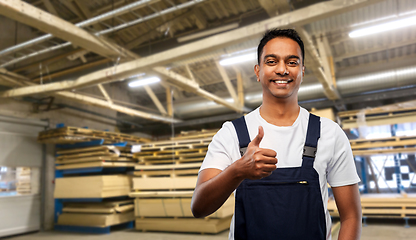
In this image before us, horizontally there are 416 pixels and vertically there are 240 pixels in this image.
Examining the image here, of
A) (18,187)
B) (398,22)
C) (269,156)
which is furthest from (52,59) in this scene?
(269,156)

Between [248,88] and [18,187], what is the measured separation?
28.1ft

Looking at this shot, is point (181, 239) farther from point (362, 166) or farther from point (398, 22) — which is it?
point (362, 166)

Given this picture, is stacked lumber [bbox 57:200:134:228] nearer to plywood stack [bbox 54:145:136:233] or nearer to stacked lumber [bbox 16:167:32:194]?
plywood stack [bbox 54:145:136:233]

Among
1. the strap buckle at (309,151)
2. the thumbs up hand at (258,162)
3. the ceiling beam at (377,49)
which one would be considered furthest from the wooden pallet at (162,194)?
the ceiling beam at (377,49)

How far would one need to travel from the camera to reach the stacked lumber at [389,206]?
759cm

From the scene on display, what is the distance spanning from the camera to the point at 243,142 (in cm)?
135

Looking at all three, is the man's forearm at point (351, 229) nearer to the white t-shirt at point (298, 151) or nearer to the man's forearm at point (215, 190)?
the white t-shirt at point (298, 151)

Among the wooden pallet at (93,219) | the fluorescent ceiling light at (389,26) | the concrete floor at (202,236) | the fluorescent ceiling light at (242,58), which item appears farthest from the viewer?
the wooden pallet at (93,219)

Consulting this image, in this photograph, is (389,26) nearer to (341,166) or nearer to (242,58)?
(242,58)

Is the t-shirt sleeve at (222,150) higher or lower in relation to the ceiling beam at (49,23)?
lower

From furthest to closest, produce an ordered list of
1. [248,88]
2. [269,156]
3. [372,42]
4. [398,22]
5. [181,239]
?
[248,88]
[372,42]
[181,239]
[398,22]
[269,156]

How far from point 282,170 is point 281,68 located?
1.49 ft

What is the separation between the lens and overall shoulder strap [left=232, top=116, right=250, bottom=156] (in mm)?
1345

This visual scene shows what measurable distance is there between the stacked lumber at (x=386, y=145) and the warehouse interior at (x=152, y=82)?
0.09 ft
